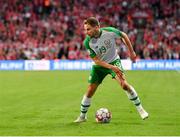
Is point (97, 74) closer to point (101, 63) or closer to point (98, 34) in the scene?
point (101, 63)

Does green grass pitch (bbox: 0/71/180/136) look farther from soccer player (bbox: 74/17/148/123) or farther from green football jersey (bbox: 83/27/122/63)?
green football jersey (bbox: 83/27/122/63)

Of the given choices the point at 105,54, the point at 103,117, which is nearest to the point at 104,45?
the point at 105,54

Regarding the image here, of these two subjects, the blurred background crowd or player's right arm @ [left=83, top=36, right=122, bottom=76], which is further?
the blurred background crowd

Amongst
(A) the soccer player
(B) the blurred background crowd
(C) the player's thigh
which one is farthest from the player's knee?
(B) the blurred background crowd

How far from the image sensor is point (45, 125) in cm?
1186

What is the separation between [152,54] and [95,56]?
91.1ft

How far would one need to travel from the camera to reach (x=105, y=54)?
39.5 feet

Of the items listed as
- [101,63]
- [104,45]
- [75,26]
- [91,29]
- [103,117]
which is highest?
[91,29]

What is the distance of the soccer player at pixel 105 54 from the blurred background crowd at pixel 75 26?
2654cm

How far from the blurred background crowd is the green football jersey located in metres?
26.6

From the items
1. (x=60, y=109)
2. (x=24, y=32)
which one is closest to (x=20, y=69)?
(x=24, y=32)

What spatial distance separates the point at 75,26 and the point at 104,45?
31843 millimetres

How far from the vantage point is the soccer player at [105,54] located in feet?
38.5

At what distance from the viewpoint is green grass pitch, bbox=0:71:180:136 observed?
10961 mm
